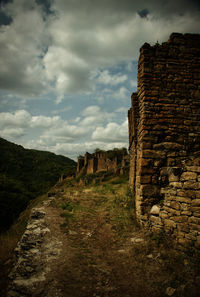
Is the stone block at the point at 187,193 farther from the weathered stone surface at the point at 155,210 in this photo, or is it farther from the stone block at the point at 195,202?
the weathered stone surface at the point at 155,210

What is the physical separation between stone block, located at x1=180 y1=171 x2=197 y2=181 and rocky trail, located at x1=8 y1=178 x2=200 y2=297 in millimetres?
1517

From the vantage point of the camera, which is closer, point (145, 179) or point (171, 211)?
point (171, 211)

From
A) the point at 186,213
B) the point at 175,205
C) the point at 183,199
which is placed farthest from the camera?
the point at 175,205

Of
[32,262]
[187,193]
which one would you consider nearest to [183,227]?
[187,193]

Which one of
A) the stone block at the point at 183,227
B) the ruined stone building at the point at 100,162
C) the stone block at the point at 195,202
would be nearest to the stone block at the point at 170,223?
the stone block at the point at 183,227

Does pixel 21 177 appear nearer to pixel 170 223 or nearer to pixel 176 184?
pixel 170 223

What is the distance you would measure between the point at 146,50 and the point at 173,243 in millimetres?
5328

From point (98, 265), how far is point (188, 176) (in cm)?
270

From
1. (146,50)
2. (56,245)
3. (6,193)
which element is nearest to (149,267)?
(56,245)

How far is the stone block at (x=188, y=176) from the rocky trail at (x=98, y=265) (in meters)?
1.52

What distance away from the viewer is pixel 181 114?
14.8 ft

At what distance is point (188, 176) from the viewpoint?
3.34 m

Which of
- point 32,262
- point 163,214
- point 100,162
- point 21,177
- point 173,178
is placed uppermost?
point 100,162

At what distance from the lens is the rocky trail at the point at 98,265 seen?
234cm
